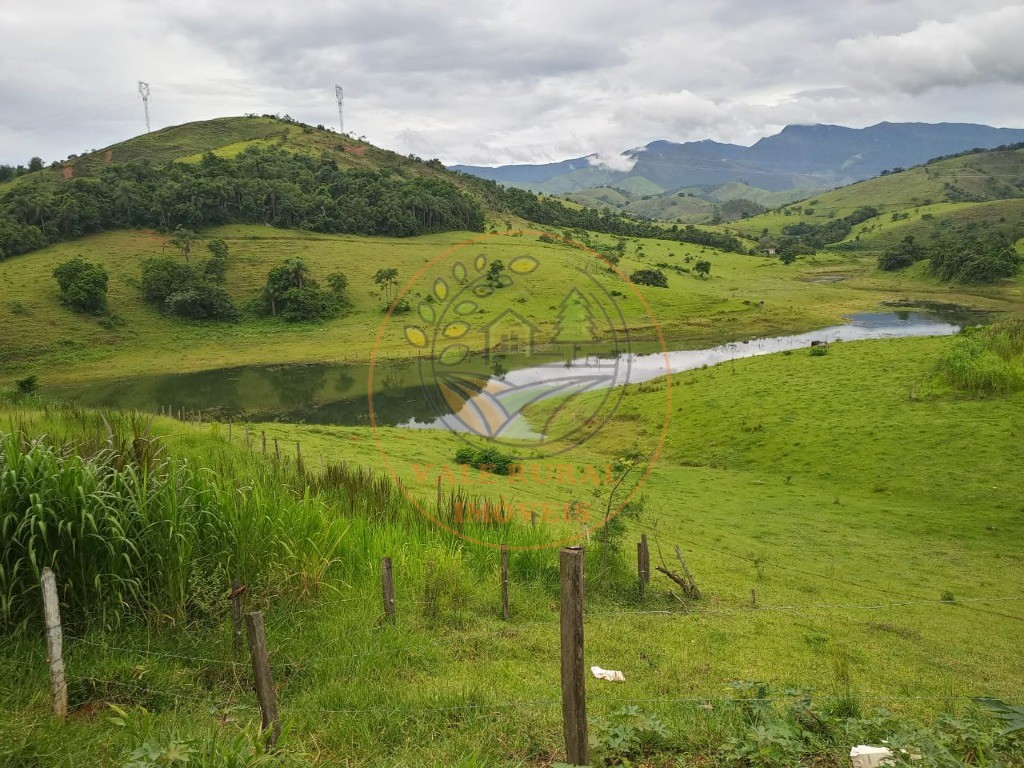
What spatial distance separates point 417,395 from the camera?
40.4 metres

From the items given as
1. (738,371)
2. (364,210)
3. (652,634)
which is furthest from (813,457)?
(364,210)

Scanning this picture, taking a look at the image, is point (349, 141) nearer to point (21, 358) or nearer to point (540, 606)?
point (21, 358)

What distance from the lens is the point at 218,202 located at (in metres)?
79.6

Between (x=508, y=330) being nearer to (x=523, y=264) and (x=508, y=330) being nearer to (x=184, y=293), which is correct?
(x=523, y=264)

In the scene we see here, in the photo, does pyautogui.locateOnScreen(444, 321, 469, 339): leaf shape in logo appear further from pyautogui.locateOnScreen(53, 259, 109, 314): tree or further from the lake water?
pyautogui.locateOnScreen(53, 259, 109, 314): tree

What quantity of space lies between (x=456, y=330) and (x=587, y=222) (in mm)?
103281

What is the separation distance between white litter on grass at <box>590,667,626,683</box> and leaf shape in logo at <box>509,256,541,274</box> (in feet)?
14.0

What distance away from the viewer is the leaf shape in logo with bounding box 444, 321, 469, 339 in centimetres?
488

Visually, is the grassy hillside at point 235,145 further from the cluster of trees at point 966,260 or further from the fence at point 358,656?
the fence at point 358,656

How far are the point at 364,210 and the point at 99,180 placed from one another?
3391cm

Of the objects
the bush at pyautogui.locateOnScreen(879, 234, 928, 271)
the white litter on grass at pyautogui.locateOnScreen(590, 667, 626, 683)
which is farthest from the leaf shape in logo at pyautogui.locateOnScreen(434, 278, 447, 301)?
the bush at pyautogui.locateOnScreen(879, 234, 928, 271)

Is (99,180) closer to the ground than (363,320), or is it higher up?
higher up

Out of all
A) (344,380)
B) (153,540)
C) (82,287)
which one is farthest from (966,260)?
(82,287)

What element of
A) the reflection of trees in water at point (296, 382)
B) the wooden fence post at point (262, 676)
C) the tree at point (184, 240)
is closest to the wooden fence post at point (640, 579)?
the wooden fence post at point (262, 676)
